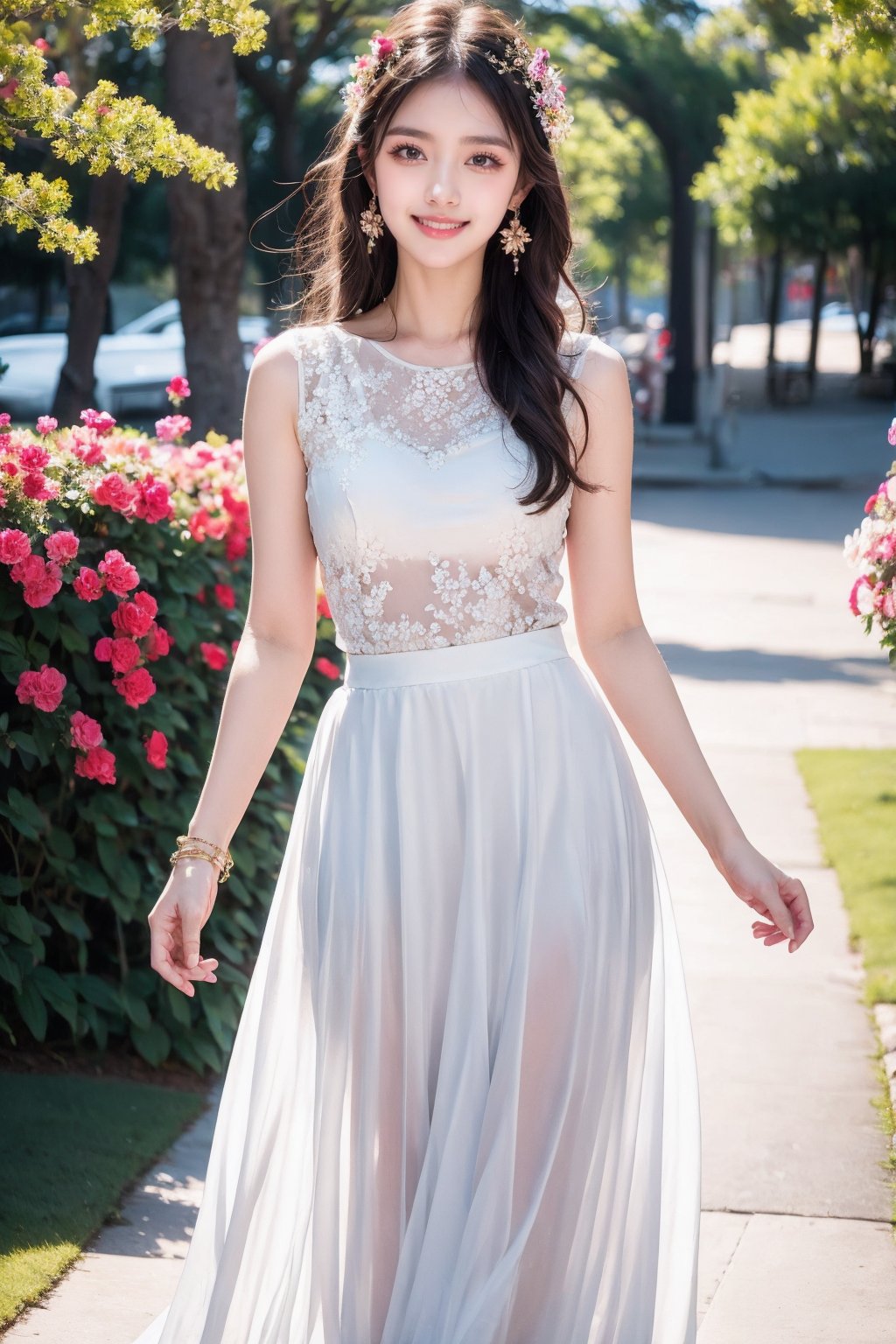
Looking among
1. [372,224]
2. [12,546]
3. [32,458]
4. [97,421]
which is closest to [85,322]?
[97,421]

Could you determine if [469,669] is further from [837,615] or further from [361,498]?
[837,615]

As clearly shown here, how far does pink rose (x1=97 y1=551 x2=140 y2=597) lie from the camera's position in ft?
12.4

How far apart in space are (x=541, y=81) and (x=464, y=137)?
0.19 m

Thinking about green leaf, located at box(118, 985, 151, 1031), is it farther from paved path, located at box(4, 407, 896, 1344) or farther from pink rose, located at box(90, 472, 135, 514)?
pink rose, located at box(90, 472, 135, 514)

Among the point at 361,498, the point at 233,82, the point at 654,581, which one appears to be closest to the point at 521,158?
the point at 361,498

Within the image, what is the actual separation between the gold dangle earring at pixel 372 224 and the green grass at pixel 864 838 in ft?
10.4

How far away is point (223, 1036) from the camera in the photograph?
432 centimetres

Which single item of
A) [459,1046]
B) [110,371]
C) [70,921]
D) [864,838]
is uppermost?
[459,1046]

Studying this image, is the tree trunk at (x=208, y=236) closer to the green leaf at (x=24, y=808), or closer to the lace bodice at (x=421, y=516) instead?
the green leaf at (x=24, y=808)

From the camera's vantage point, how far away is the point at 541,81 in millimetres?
2574

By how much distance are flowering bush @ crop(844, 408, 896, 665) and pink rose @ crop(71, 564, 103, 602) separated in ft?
6.58

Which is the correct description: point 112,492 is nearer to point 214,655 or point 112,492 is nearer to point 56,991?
point 214,655

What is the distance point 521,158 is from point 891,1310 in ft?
7.24

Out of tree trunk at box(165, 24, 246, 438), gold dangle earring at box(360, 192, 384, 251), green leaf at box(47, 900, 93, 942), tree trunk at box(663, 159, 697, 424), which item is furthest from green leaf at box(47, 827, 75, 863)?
tree trunk at box(663, 159, 697, 424)
